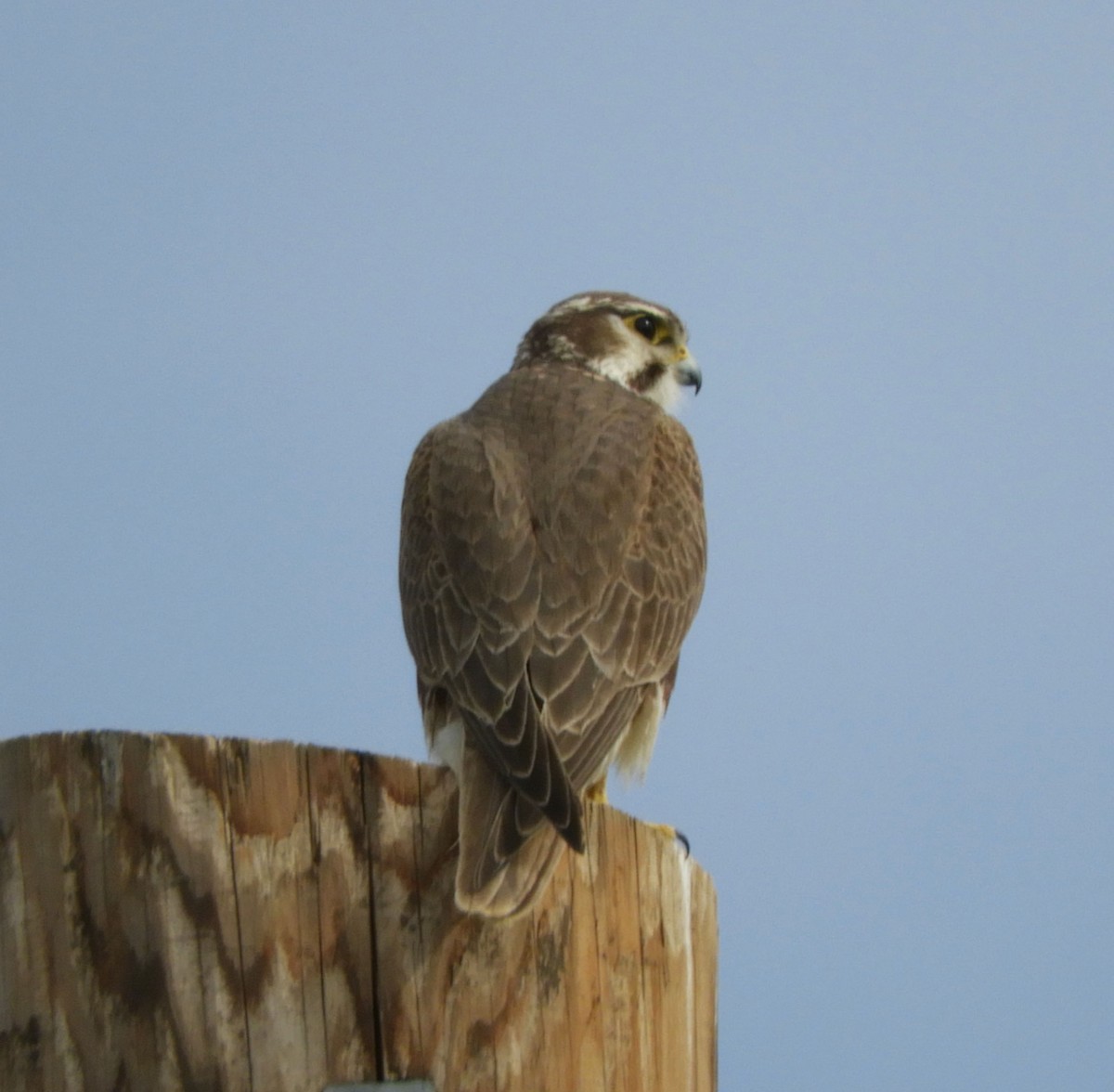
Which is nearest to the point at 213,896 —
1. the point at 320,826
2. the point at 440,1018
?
the point at 320,826

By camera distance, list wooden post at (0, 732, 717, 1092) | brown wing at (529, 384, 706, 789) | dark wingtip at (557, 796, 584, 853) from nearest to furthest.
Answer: wooden post at (0, 732, 717, 1092)
dark wingtip at (557, 796, 584, 853)
brown wing at (529, 384, 706, 789)

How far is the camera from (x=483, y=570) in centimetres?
420

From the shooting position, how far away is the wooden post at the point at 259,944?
2400mm

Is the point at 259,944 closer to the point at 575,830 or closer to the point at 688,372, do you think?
the point at 575,830

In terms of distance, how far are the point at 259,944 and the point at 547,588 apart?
5.81ft

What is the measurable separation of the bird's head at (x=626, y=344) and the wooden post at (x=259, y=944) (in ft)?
11.3

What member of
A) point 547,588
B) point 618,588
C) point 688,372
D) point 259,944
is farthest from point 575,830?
point 688,372

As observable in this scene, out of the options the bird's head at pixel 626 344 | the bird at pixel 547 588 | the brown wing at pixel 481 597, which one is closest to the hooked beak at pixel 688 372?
the bird's head at pixel 626 344

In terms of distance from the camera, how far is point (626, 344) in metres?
5.98

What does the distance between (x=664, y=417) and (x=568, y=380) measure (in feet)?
1.17

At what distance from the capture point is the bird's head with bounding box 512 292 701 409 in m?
5.95

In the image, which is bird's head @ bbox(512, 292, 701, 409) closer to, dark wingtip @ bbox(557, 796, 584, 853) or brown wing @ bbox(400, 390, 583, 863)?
brown wing @ bbox(400, 390, 583, 863)

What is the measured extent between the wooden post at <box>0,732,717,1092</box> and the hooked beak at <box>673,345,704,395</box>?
352 cm

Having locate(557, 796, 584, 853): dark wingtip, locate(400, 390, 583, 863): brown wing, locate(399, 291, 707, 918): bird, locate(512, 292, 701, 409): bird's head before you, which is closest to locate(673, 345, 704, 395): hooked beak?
locate(512, 292, 701, 409): bird's head
